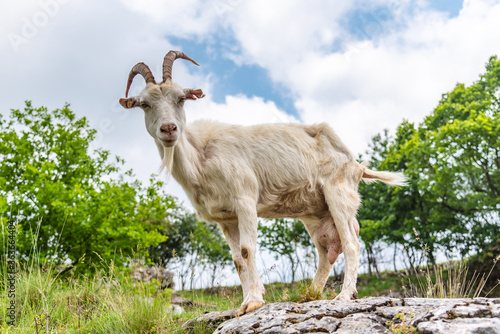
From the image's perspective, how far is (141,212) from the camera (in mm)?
14797

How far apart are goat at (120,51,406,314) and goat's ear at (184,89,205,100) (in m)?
0.01

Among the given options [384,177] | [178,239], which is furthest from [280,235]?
[384,177]

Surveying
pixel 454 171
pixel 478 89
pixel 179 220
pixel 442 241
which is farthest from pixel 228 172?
pixel 179 220

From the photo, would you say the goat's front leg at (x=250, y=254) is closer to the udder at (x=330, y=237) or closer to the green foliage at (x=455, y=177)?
the udder at (x=330, y=237)

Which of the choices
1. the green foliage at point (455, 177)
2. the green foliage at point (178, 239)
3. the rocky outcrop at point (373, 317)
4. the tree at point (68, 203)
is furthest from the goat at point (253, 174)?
the green foliage at point (178, 239)

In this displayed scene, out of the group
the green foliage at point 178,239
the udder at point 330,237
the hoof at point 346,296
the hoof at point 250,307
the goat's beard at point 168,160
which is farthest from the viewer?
the green foliage at point 178,239

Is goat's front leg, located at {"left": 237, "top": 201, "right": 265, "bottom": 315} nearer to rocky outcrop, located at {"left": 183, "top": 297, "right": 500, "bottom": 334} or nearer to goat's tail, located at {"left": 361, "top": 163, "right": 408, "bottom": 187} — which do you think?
rocky outcrop, located at {"left": 183, "top": 297, "right": 500, "bottom": 334}

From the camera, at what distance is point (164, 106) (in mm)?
4684

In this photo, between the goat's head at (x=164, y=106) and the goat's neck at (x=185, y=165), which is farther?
the goat's neck at (x=185, y=165)

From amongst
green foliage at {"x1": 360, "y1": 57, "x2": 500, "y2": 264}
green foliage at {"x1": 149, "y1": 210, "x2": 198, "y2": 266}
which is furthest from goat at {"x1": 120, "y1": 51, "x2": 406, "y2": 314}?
green foliage at {"x1": 149, "y1": 210, "x2": 198, "y2": 266}

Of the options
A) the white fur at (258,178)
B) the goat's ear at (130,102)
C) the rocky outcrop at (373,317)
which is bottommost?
the rocky outcrop at (373,317)

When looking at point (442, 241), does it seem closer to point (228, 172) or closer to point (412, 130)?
point (412, 130)

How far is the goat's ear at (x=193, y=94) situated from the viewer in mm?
4926

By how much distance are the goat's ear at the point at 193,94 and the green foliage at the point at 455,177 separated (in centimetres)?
1472
